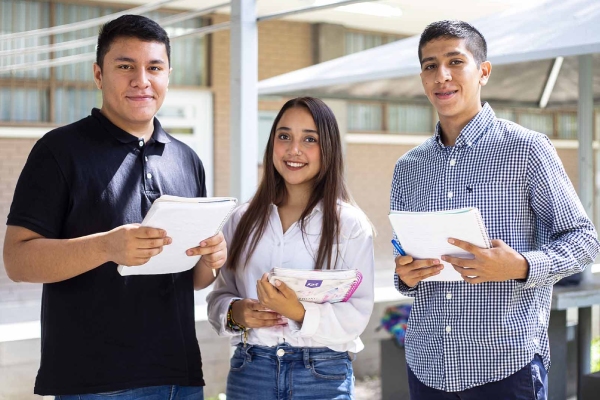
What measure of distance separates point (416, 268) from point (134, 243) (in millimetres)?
721

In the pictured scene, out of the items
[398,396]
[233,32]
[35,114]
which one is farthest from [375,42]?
[233,32]

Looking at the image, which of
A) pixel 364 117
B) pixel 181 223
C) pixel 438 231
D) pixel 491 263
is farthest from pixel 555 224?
pixel 364 117

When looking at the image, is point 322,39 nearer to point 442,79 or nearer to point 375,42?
point 375,42

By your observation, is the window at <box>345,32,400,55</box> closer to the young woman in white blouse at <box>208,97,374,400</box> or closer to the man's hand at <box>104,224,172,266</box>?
the young woman in white blouse at <box>208,97,374,400</box>

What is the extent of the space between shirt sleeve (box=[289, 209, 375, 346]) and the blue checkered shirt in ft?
0.45

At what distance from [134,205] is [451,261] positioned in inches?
33.1

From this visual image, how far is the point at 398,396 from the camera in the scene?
5188mm

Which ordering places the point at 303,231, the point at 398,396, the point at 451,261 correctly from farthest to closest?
the point at 398,396 < the point at 303,231 < the point at 451,261

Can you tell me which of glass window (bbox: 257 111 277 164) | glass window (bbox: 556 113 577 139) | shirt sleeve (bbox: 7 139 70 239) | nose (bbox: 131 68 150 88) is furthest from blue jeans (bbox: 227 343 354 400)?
glass window (bbox: 556 113 577 139)

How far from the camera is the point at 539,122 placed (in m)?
13.5

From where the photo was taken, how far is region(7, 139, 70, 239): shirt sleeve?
2.00 m

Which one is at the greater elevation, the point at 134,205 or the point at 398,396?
the point at 134,205

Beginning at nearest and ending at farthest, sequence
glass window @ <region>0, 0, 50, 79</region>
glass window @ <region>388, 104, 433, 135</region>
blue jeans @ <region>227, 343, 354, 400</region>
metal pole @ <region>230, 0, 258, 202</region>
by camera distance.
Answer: blue jeans @ <region>227, 343, 354, 400</region> → metal pole @ <region>230, 0, 258, 202</region> → glass window @ <region>0, 0, 50, 79</region> → glass window @ <region>388, 104, 433, 135</region>

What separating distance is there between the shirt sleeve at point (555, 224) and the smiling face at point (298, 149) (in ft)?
2.08
